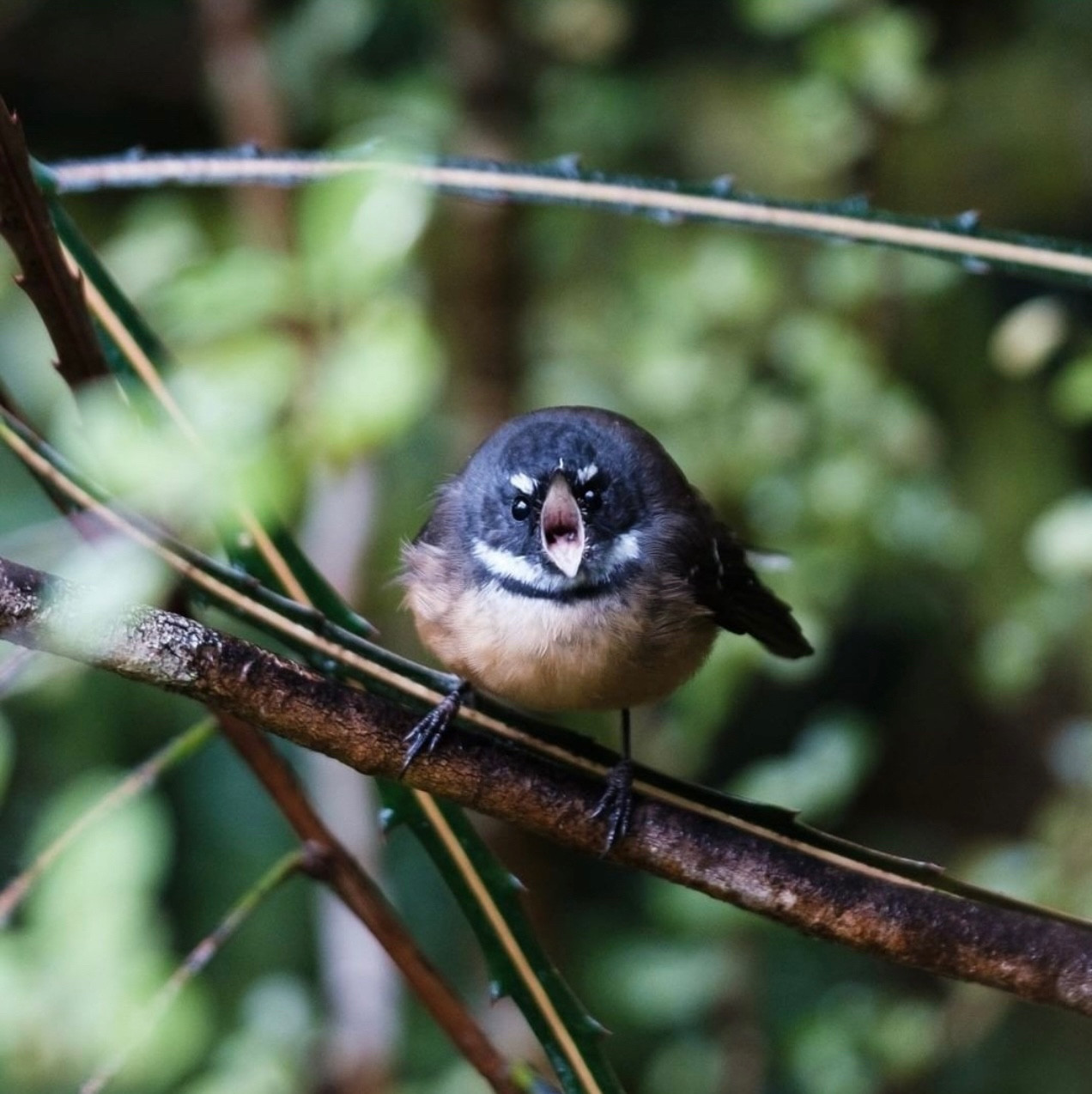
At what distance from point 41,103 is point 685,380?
229cm

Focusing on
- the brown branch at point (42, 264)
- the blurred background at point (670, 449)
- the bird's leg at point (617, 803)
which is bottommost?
the blurred background at point (670, 449)

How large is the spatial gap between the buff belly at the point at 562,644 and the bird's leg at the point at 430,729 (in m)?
0.44

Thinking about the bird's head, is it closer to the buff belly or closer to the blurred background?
the buff belly

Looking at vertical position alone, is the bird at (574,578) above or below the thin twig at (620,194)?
below

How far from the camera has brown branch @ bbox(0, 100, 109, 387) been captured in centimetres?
116

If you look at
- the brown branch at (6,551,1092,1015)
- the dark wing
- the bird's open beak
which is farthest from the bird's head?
the brown branch at (6,551,1092,1015)

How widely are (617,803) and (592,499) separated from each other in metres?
0.69

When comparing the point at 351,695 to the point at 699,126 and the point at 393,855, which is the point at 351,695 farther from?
the point at 699,126

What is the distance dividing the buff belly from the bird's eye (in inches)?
4.6

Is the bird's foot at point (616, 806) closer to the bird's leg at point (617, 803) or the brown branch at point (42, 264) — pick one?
the bird's leg at point (617, 803)

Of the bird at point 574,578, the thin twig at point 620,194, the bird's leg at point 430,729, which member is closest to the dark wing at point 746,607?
the bird at point 574,578

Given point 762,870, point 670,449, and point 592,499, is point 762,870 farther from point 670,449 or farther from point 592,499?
point 670,449

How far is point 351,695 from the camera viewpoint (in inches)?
42.1

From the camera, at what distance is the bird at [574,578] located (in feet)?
5.71
